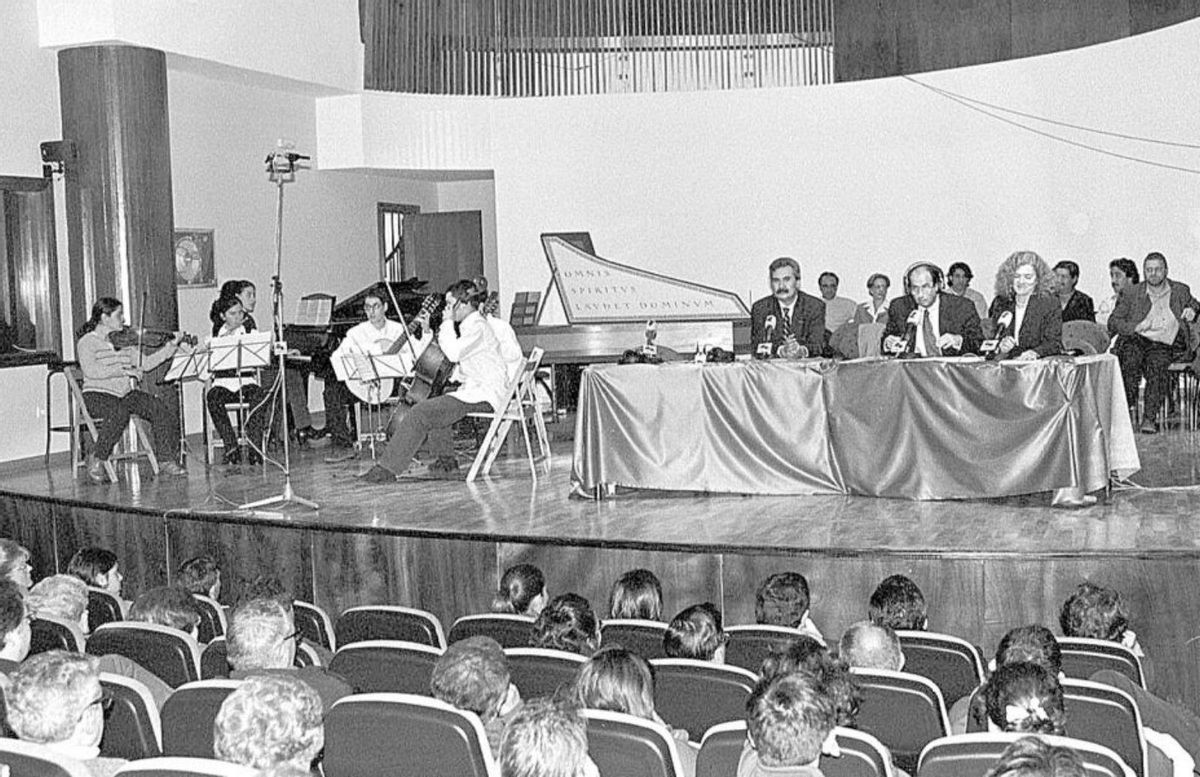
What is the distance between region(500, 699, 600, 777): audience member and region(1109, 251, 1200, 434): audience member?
821cm

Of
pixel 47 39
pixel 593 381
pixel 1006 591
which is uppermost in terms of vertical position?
pixel 47 39

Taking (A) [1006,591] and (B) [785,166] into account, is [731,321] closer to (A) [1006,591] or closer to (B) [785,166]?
(B) [785,166]

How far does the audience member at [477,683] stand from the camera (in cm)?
337

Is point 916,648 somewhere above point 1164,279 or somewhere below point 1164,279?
below

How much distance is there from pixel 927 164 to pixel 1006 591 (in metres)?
7.25

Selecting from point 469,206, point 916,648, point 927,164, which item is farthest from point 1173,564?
point 469,206

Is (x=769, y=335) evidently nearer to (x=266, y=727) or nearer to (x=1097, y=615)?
(x=1097, y=615)

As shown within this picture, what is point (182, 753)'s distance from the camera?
3.42 meters

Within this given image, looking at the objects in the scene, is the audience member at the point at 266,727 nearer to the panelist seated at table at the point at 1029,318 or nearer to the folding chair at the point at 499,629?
the folding chair at the point at 499,629

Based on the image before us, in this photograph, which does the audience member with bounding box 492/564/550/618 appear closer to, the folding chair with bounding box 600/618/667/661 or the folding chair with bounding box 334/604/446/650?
the folding chair with bounding box 334/604/446/650

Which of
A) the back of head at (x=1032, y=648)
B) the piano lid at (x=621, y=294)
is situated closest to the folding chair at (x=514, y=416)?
the piano lid at (x=621, y=294)

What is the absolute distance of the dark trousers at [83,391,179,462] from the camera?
30.2 feet

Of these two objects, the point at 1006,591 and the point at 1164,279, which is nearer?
the point at 1006,591

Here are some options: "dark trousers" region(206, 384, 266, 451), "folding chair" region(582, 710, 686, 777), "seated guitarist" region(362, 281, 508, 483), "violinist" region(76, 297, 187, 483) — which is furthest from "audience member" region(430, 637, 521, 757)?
"dark trousers" region(206, 384, 266, 451)
